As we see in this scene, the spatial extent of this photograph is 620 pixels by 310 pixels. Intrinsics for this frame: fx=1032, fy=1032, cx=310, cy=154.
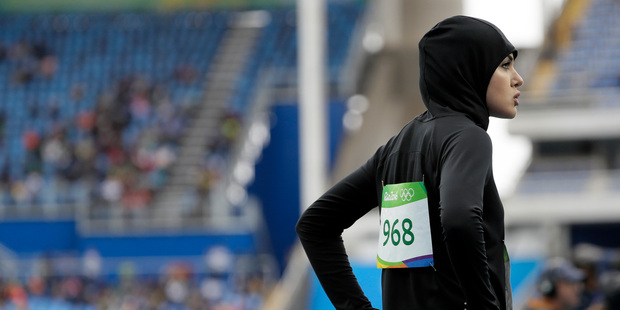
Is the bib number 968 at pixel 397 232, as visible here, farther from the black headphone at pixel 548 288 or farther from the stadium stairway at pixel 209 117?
the stadium stairway at pixel 209 117

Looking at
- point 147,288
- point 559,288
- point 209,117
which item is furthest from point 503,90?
point 209,117

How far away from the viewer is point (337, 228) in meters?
2.13

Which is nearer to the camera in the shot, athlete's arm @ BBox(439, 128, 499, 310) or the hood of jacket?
athlete's arm @ BBox(439, 128, 499, 310)

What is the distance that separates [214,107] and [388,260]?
18.4 meters

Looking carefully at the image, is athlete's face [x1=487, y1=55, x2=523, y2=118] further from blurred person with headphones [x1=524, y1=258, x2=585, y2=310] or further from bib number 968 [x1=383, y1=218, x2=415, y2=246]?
blurred person with headphones [x1=524, y1=258, x2=585, y2=310]

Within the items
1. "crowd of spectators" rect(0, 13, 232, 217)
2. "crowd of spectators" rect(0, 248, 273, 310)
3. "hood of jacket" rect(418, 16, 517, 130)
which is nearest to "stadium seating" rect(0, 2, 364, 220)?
"crowd of spectators" rect(0, 13, 232, 217)

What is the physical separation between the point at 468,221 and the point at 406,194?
0.26 metres

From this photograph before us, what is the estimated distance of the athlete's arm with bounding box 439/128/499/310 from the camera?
1711mm

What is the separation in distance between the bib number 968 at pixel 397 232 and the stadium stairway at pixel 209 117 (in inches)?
582

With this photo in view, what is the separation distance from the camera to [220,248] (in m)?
15.8

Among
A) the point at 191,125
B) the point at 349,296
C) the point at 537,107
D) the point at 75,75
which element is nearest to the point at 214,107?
the point at 191,125

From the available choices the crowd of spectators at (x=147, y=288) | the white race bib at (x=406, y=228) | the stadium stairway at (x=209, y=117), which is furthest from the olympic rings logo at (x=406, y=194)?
the stadium stairway at (x=209, y=117)

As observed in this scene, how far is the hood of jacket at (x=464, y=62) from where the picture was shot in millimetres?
1882

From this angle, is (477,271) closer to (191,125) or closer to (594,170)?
(594,170)
